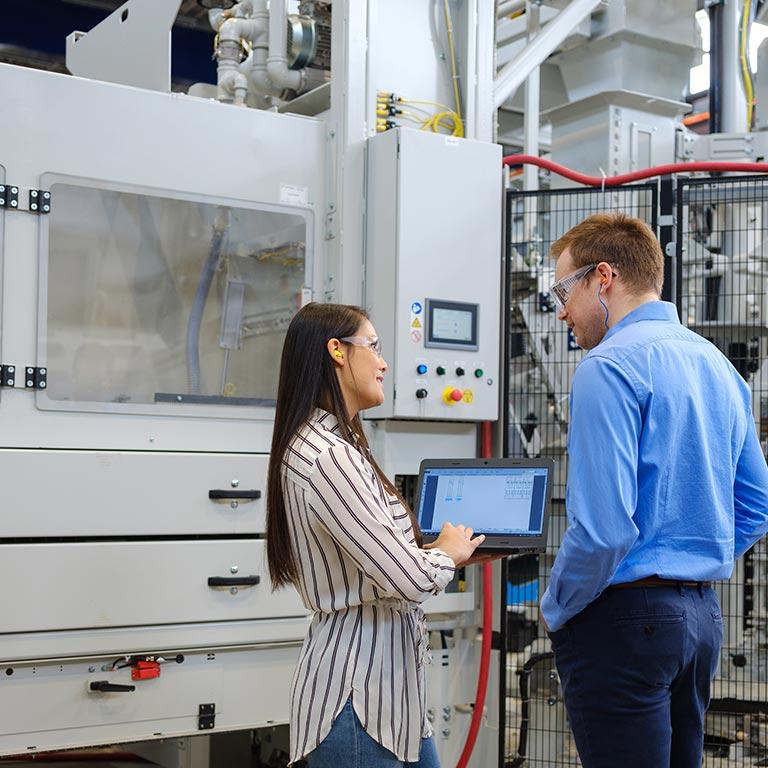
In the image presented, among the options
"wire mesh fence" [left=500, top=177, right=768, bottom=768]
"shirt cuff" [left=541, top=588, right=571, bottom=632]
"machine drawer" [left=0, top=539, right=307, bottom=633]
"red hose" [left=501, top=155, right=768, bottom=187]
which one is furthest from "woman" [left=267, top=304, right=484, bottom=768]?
"red hose" [left=501, top=155, right=768, bottom=187]

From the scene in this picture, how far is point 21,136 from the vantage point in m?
2.86

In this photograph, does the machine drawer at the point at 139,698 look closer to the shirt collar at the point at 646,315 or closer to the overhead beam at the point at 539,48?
the shirt collar at the point at 646,315

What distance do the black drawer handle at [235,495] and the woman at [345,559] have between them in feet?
3.39

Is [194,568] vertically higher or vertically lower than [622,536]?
lower

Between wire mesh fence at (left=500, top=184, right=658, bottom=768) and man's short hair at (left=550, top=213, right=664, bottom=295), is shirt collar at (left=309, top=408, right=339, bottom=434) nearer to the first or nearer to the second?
man's short hair at (left=550, top=213, right=664, bottom=295)

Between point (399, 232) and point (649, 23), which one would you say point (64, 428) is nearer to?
point (399, 232)

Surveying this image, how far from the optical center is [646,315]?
6.63 feet

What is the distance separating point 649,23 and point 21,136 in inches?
96.1

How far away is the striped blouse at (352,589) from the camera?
1.82 meters

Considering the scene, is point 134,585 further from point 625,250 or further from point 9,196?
point 625,250

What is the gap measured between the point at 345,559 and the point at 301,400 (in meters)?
0.30

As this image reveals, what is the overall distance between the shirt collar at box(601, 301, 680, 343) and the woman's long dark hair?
48 centimetres

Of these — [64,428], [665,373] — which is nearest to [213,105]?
[64,428]

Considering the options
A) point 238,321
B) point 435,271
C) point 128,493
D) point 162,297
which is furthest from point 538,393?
point 128,493
